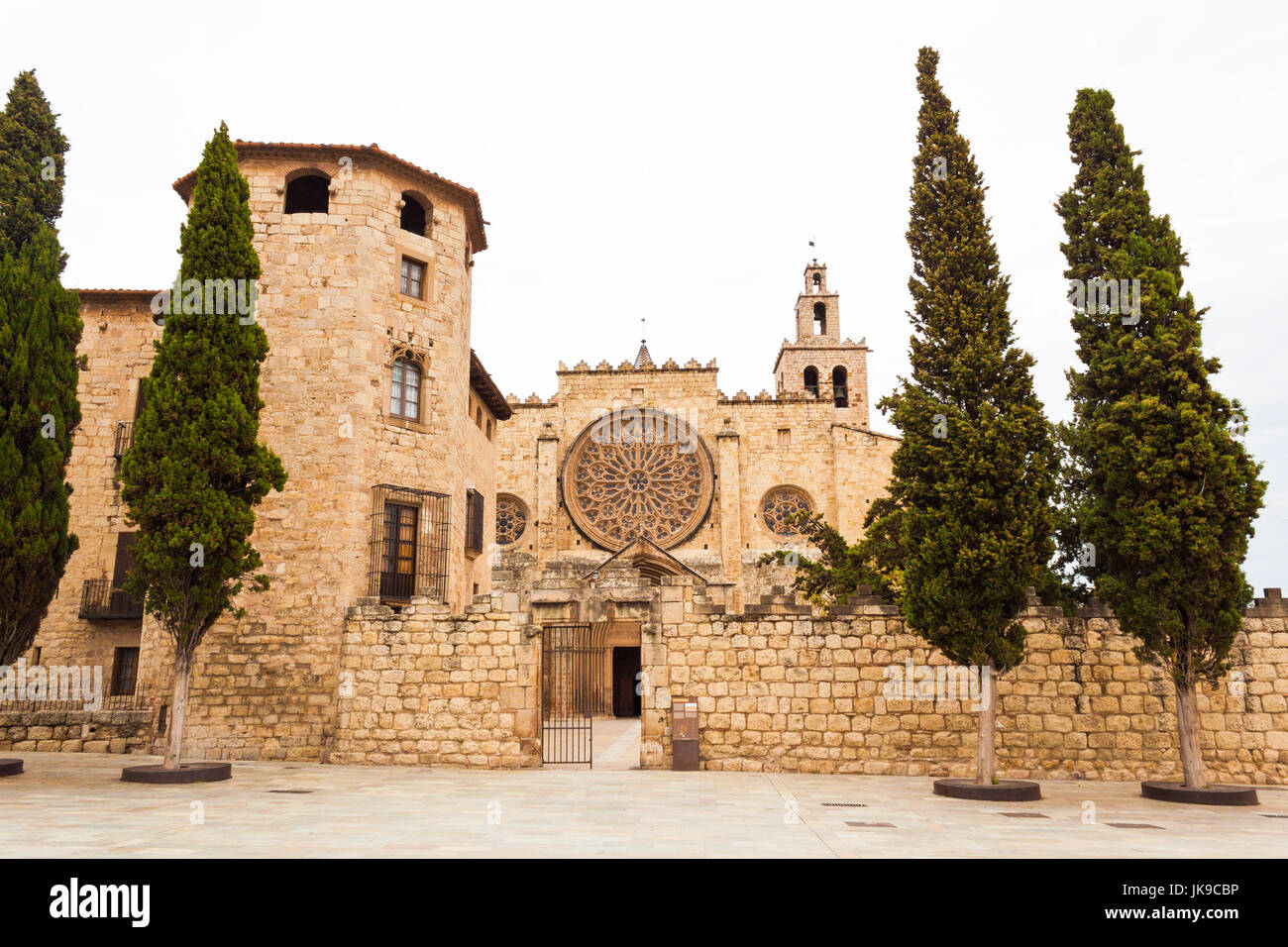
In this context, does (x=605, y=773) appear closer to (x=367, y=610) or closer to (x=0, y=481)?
(x=367, y=610)

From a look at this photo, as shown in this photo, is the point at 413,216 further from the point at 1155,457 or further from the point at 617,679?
the point at 617,679

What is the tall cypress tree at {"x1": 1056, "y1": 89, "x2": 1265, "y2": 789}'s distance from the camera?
1077 cm

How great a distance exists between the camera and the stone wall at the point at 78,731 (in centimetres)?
1480

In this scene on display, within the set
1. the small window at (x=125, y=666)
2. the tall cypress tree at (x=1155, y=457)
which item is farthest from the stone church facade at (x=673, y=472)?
the tall cypress tree at (x=1155, y=457)

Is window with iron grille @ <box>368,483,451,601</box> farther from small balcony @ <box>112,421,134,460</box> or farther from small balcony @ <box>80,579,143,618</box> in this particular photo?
small balcony @ <box>112,421,134,460</box>

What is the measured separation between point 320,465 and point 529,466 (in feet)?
63.2

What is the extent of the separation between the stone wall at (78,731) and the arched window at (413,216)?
10598mm

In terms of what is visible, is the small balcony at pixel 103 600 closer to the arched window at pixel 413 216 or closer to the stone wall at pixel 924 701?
the arched window at pixel 413 216

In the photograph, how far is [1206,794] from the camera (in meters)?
10.4

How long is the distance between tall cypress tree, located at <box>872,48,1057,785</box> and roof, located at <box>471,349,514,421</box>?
10.3 m

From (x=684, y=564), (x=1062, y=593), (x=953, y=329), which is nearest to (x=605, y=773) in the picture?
(x=1062, y=593)

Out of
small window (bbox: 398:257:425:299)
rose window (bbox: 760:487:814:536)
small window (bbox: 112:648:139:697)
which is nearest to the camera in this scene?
small window (bbox: 398:257:425:299)

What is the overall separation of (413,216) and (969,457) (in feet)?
41.5

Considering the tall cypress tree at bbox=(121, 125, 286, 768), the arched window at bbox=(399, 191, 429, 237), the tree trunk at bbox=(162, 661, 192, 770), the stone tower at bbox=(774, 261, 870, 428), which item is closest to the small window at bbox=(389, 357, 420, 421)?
the arched window at bbox=(399, 191, 429, 237)
